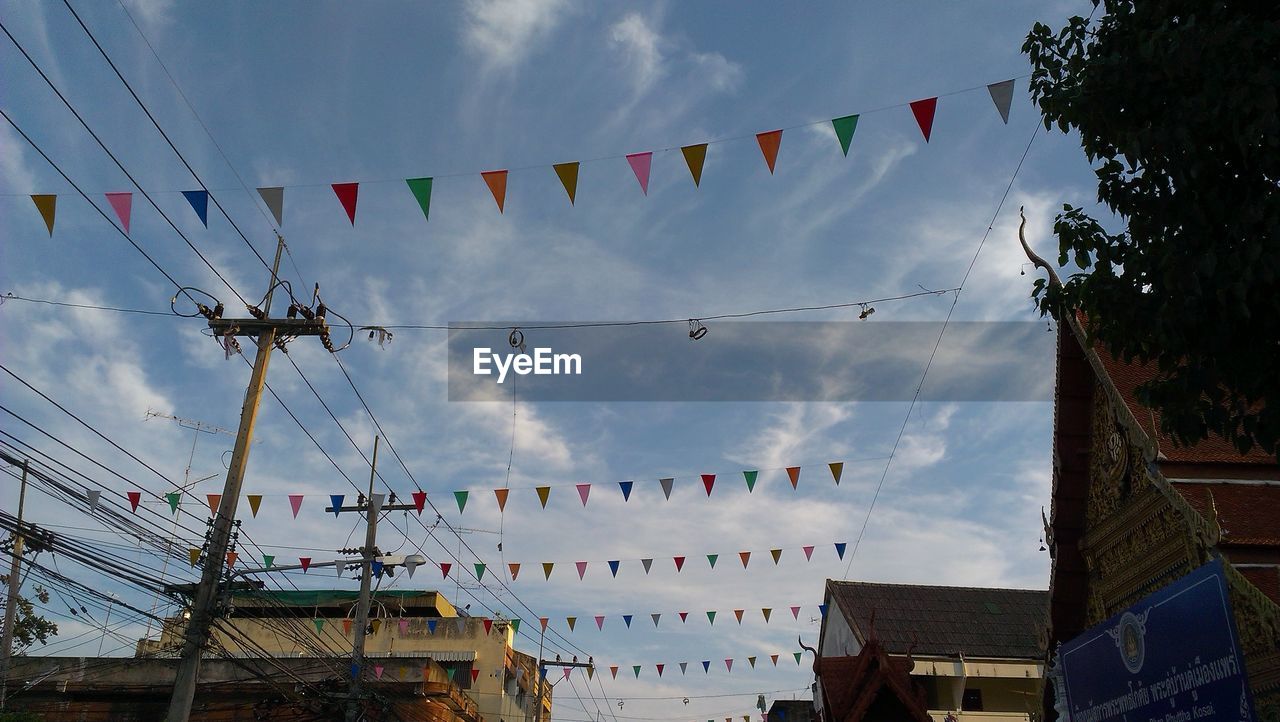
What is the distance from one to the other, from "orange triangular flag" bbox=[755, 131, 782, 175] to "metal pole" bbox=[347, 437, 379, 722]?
49.1 feet

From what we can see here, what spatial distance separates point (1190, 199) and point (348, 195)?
352 inches

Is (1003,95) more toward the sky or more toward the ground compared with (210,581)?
more toward the sky

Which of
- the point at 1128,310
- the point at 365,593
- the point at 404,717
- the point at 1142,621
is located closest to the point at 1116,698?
the point at 1142,621

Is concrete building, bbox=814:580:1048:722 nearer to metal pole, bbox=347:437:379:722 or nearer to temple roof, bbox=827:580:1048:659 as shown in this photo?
temple roof, bbox=827:580:1048:659

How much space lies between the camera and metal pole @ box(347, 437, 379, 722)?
20.4 m

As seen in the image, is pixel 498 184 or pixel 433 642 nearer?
pixel 498 184

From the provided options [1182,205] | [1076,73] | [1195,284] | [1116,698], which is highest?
[1076,73]

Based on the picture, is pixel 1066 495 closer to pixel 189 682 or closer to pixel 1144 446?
pixel 1144 446

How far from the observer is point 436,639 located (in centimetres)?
3800

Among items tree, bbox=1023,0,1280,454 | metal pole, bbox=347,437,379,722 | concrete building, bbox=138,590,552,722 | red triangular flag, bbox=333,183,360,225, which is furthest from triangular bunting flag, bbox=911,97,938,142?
concrete building, bbox=138,590,552,722

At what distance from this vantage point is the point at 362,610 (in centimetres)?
2161

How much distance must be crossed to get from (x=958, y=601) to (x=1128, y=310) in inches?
1015

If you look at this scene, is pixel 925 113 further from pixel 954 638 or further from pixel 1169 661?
pixel 954 638

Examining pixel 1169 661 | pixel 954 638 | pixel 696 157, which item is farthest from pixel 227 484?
pixel 954 638
